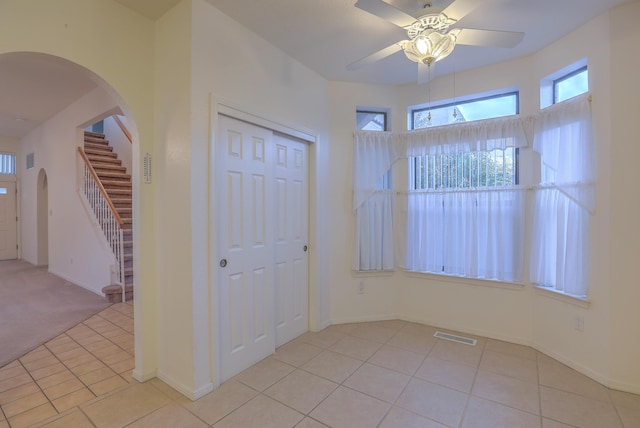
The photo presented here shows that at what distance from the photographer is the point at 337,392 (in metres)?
2.19

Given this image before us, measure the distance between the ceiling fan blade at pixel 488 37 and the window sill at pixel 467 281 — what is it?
2.21m

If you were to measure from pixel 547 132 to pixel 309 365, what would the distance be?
298 centimetres

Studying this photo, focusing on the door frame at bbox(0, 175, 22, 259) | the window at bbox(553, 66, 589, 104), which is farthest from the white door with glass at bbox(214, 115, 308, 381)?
the door frame at bbox(0, 175, 22, 259)

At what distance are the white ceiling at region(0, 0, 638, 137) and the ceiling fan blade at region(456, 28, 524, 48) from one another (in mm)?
247

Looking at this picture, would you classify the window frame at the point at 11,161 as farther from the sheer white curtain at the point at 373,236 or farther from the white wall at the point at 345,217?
the sheer white curtain at the point at 373,236

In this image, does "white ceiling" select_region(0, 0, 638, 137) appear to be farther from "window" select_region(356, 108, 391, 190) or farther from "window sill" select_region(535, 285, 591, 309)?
"window sill" select_region(535, 285, 591, 309)

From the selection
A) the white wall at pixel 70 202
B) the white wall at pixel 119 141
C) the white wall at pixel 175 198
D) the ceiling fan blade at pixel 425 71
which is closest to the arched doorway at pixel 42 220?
the white wall at pixel 70 202

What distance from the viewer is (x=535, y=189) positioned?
2.85 metres

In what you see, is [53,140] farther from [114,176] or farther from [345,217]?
[345,217]

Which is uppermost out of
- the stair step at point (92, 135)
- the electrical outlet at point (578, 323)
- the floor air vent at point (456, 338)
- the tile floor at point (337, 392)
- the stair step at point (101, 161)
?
the stair step at point (92, 135)

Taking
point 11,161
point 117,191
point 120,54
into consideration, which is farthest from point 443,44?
point 11,161

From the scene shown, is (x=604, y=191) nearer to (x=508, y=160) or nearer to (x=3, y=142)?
(x=508, y=160)

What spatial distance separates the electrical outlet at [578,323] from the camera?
248 centimetres

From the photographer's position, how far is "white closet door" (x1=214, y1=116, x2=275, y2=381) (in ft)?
7.72
